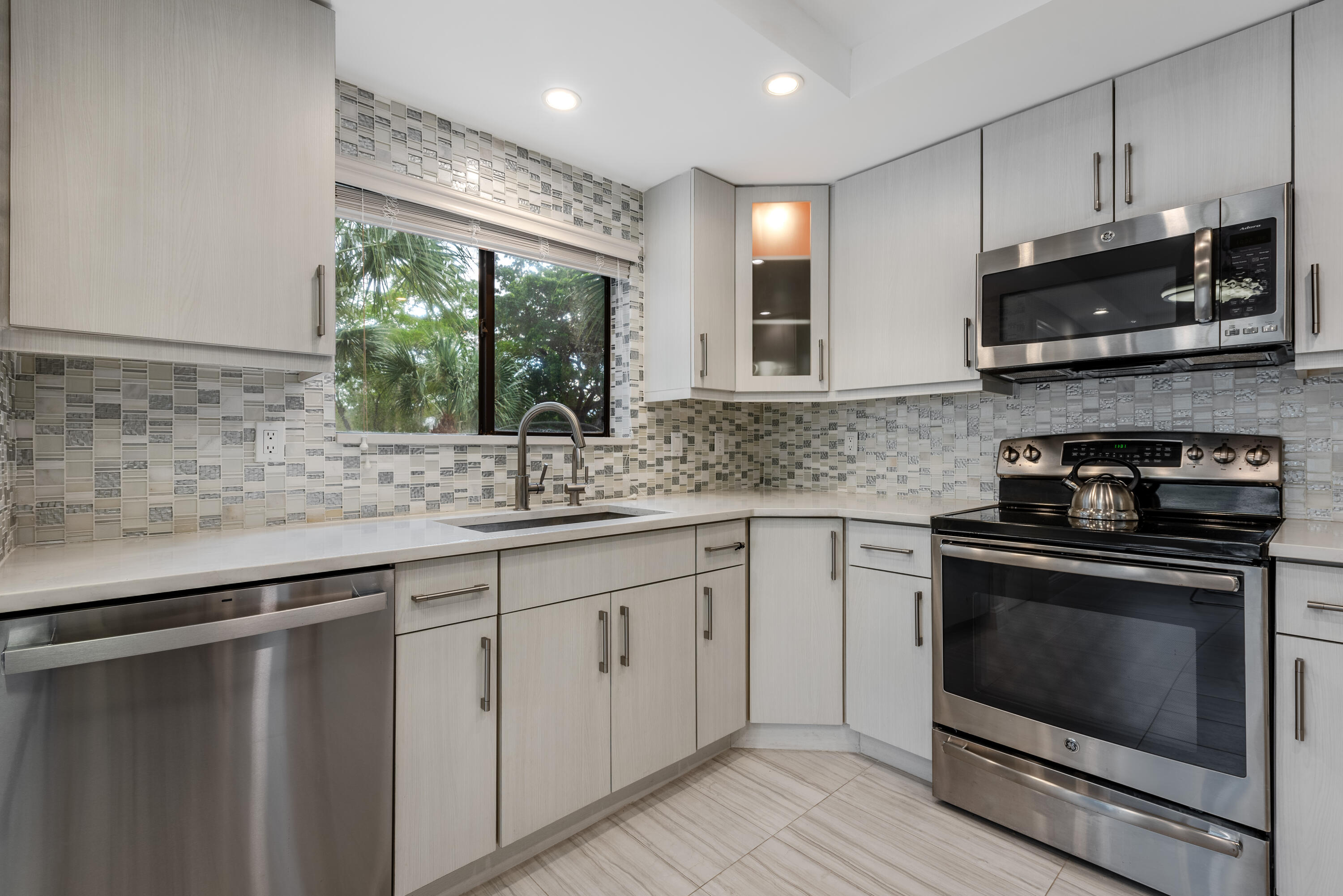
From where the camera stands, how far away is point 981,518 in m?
1.92

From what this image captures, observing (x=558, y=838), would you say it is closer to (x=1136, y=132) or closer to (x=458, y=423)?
(x=458, y=423)

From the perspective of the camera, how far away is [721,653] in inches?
85.7

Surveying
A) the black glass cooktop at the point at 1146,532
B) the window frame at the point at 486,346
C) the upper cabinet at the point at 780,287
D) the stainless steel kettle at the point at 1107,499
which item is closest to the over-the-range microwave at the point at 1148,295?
the stainless steel kettle at the point at 1107,499

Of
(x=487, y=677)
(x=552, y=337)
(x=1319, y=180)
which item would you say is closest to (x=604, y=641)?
(x=487, y=677)

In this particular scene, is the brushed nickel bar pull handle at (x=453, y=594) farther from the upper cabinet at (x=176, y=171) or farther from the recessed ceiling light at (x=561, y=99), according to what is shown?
the recessed ceiling light at (x=561, y=99)

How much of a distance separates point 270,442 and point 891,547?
78.1 inches

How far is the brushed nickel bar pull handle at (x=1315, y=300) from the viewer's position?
1.53 metres

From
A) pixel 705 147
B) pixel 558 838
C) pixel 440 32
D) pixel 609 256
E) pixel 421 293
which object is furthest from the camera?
pixel 609 256

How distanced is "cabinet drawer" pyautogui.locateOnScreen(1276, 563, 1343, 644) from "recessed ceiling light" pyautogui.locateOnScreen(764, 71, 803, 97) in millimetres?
1815

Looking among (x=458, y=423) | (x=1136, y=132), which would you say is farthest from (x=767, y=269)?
(x=458, y=423)

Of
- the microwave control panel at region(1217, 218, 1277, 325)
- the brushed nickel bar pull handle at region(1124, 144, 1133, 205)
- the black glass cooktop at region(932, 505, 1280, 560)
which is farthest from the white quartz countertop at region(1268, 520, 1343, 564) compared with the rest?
the brushed nickel bar pull handle at region(1124, 144, 1133, 205)

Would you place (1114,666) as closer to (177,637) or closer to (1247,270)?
(1247,270)

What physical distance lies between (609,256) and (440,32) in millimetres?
1070

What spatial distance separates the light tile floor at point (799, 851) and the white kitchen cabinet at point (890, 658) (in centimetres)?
19
